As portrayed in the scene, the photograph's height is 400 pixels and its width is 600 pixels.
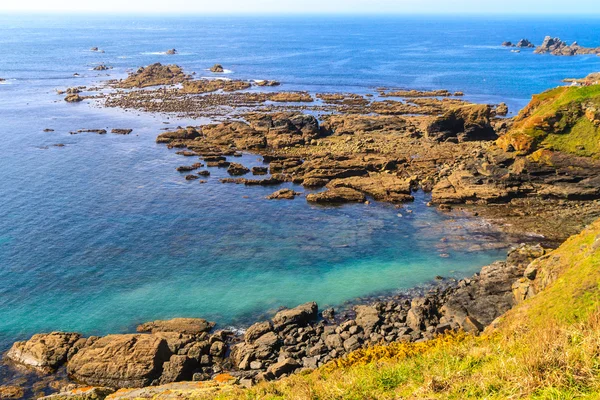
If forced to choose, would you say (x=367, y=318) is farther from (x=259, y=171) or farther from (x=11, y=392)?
(x=259, y=171)

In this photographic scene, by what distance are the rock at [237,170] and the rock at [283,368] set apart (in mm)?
42358

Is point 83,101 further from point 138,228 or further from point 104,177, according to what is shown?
point 138,228

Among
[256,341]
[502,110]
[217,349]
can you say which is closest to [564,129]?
[502,110]

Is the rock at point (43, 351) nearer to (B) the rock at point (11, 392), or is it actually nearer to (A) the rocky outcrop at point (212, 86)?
(B) the rock at point (11, 392)

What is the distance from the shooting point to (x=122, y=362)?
28.2 meters

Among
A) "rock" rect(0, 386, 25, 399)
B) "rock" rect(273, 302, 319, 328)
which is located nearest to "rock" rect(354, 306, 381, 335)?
"rock" rect(273, 302, 319, 328)

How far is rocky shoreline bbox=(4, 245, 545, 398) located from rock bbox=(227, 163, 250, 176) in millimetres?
34435

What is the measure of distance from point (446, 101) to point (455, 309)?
274 ft

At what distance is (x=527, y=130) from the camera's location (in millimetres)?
58031

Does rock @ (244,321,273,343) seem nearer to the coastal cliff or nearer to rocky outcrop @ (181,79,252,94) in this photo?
the coastal cliff

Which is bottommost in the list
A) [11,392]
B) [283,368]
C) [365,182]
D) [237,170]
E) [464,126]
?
[11,392]

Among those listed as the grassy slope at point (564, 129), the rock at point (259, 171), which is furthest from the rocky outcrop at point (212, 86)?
the grassy slope at point (564, 129)

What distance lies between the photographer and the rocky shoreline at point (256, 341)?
27.9 metres

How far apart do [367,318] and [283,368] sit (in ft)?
28.8
